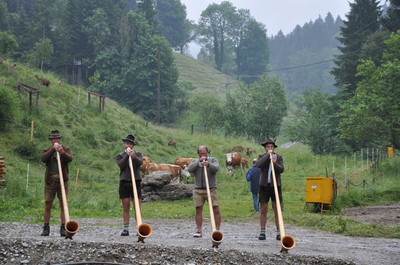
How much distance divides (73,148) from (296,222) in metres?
16.2

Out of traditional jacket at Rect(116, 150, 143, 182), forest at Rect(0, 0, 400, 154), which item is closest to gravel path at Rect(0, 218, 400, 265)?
traditional jacket at Rect(116, 150, 143, 182)

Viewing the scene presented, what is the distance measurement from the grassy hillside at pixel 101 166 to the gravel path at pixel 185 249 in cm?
187

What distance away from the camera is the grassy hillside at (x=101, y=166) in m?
16.7

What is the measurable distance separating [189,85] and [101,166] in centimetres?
5754

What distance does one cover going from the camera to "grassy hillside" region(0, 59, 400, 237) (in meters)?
16.7

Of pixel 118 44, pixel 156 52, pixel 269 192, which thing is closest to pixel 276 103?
pixel 156 52

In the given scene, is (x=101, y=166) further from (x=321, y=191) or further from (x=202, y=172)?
(x=202, y=172)

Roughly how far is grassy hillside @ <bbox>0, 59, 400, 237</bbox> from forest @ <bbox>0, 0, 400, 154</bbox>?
302 cm

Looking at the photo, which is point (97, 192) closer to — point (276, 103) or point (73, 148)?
point (73, 148)

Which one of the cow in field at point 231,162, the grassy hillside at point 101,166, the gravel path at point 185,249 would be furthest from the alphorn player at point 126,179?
the cow in field at point 231,162

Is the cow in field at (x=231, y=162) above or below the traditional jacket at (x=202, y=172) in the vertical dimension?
below

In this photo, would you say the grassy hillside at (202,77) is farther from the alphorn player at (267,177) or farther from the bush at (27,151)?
the alphorn player at (267,177)

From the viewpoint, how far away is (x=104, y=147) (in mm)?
30844

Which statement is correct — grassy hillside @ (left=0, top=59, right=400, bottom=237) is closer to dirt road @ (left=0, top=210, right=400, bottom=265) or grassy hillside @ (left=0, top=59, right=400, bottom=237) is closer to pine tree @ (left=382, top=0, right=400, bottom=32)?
dirt road @ (left=0, top=210, right=400, bottom=265)
